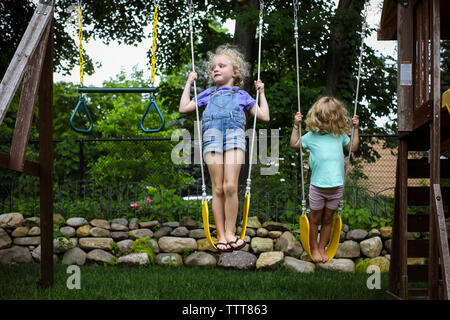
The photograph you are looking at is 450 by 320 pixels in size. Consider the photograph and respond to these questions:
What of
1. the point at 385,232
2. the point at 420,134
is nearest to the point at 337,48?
the point at 385,232

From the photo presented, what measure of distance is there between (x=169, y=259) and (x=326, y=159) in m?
2.84

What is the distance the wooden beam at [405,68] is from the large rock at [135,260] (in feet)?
11.7

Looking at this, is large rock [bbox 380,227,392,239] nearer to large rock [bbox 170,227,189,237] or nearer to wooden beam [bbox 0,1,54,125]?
large rock [bbox 170,227,189,237]

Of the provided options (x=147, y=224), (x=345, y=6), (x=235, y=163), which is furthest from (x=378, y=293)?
(x=345, y=6)

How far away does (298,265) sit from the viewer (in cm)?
592

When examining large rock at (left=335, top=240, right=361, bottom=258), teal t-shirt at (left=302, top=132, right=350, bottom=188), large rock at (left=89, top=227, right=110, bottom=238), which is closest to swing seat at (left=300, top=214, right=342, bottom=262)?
teal t-shirt at (left=302, top=132, right=350, bottom=188)

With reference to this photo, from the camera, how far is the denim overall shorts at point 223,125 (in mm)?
3928

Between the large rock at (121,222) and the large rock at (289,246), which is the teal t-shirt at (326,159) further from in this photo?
the large rock at (121,222)

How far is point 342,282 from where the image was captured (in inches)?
205

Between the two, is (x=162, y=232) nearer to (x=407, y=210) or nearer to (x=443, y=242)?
(x=407, y=210)

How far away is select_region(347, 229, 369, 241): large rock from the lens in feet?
20.7

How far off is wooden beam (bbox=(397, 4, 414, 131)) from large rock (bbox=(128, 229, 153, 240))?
3.73 m

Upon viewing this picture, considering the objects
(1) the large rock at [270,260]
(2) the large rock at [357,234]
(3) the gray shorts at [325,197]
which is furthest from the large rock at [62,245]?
(2) the large rock at [357,234]

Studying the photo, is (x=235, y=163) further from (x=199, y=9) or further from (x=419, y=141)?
(x=199, y=9)
